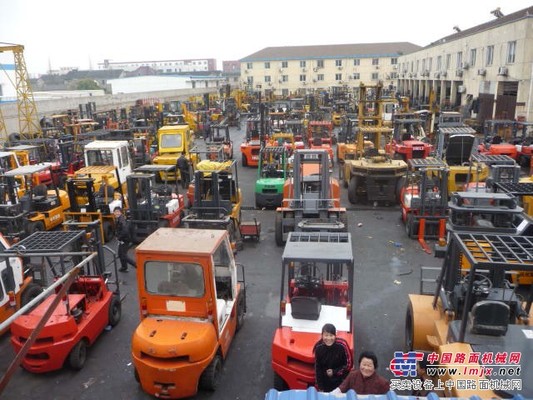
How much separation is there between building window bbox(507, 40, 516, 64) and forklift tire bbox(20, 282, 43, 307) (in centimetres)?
2538

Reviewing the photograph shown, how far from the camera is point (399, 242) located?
432 inches

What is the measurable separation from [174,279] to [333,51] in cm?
6477

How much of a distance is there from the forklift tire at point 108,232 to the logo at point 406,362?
335 inches

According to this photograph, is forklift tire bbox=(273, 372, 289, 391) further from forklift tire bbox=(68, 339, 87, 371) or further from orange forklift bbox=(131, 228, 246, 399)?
forklift tire bbox=(68, 339, 87, 371)

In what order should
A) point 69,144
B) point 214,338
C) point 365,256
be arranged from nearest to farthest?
point 214,338
point 365,256
point 69,144

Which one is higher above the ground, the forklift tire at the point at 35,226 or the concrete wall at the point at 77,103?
the concrete wall at the point at 77,103

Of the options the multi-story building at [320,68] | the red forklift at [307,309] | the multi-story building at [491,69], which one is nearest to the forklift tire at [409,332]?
the red forklift at [307,309]

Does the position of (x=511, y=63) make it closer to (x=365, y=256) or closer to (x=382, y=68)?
(x=365, y=256)

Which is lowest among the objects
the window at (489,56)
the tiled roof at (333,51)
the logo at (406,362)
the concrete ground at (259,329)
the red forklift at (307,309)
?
the concrete ground at (259,329)

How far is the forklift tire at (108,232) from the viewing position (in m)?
11.4

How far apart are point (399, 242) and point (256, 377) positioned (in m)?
6.19

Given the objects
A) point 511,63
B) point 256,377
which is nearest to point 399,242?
point 256,377

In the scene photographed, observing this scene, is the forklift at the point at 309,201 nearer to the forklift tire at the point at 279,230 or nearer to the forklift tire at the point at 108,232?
the forklift tire at the point at 279,230

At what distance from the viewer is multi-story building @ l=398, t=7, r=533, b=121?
22.4 meters
